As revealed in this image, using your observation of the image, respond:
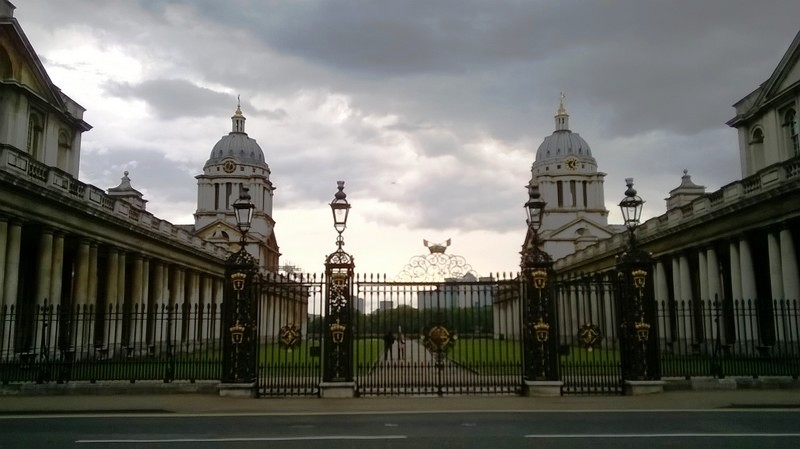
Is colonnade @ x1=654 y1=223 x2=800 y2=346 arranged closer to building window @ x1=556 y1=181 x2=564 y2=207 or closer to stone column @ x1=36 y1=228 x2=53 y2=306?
stone column @ x1=36 y1=228 x2=53 y2=306

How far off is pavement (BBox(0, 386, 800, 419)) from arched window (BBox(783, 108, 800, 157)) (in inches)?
1025

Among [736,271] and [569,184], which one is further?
[569,184]

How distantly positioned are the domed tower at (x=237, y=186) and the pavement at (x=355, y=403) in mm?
84267

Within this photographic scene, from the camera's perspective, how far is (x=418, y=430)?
12375 millimetres

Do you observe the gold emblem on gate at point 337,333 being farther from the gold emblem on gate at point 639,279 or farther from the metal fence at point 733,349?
the metal fence at point 733,349

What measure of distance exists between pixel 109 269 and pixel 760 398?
111 feet

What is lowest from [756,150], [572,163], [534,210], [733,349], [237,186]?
[733,349]

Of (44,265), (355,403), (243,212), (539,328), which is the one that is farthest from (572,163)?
(355,403)

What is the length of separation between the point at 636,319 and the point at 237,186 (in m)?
96.6

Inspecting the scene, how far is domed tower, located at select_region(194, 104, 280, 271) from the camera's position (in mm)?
106500

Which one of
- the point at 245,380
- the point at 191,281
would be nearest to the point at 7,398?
the point at 245,380

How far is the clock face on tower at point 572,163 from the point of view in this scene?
102250mm

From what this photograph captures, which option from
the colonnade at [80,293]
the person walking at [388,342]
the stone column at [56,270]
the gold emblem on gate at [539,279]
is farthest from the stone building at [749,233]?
the stone column at [56,270]

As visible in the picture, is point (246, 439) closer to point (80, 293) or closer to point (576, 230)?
point (80, 293)
